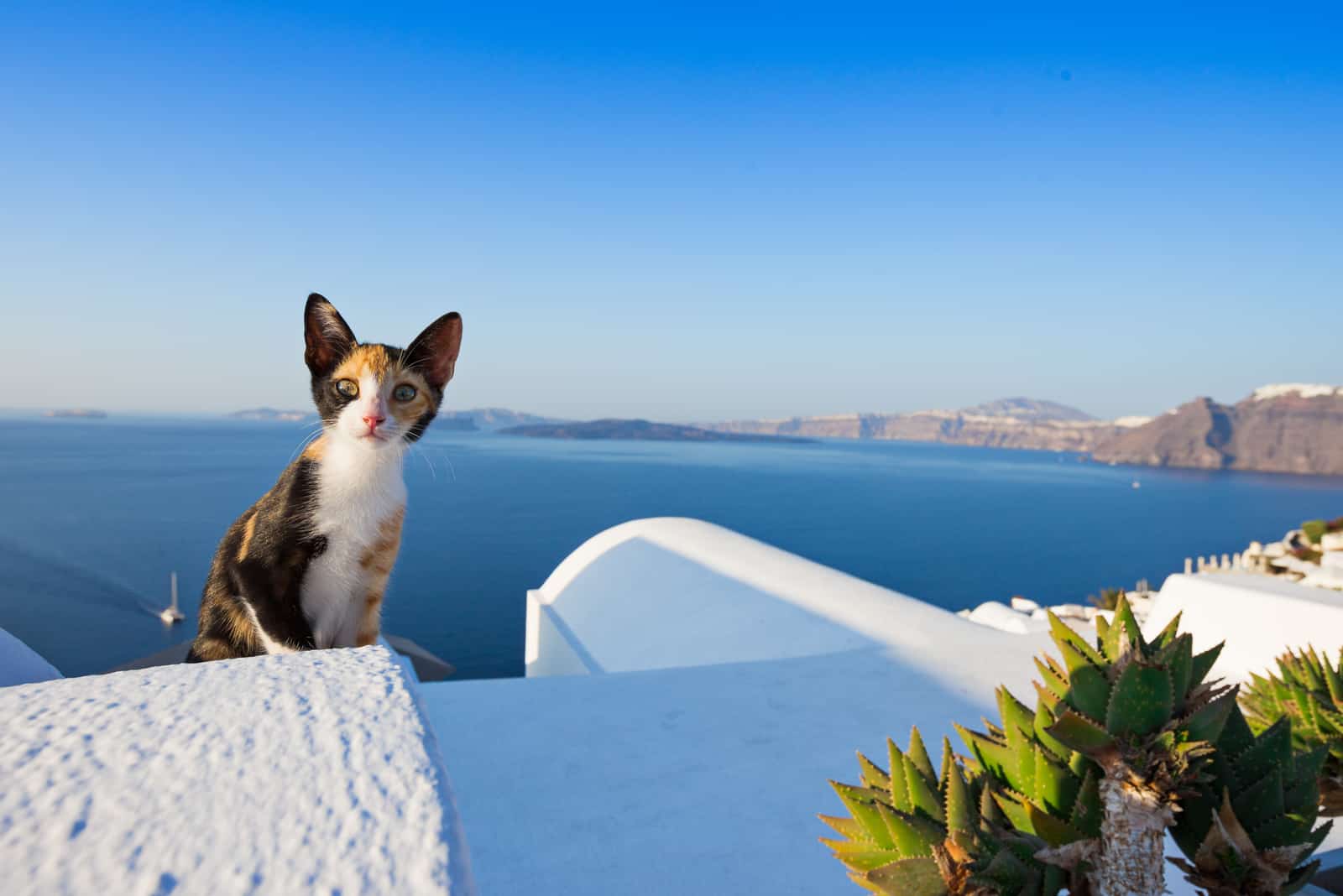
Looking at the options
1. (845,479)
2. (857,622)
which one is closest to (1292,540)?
(857,622)

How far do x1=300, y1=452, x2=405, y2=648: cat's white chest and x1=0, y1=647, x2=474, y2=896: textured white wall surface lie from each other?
33 centimetres

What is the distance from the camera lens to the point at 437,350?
52.2 inches

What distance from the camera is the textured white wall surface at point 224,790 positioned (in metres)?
0.57

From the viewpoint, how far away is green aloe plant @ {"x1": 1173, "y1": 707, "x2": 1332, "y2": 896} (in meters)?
0.96

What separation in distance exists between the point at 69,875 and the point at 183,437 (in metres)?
124

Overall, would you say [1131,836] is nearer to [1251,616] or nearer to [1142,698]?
[1142,698]

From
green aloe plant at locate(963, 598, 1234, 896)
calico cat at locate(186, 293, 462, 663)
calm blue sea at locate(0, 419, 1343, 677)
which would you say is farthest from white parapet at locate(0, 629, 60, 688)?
green aloe plant at locate(963, 598, 1234, 896)

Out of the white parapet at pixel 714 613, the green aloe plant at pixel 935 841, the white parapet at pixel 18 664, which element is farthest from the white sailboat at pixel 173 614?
the green aloe plant at pixel 935 841

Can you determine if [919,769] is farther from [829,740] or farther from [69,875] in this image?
[829,740]

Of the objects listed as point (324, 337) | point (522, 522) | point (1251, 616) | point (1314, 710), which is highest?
point (324, 337)

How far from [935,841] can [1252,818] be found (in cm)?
50

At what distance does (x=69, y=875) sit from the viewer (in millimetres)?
560

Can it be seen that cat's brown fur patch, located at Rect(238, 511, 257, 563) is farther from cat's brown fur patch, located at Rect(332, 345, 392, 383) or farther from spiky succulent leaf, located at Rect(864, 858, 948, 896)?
spiky succulent leaf, located at Rect(864, 858, 948, 896)

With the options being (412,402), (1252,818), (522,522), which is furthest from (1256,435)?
(412,402)
